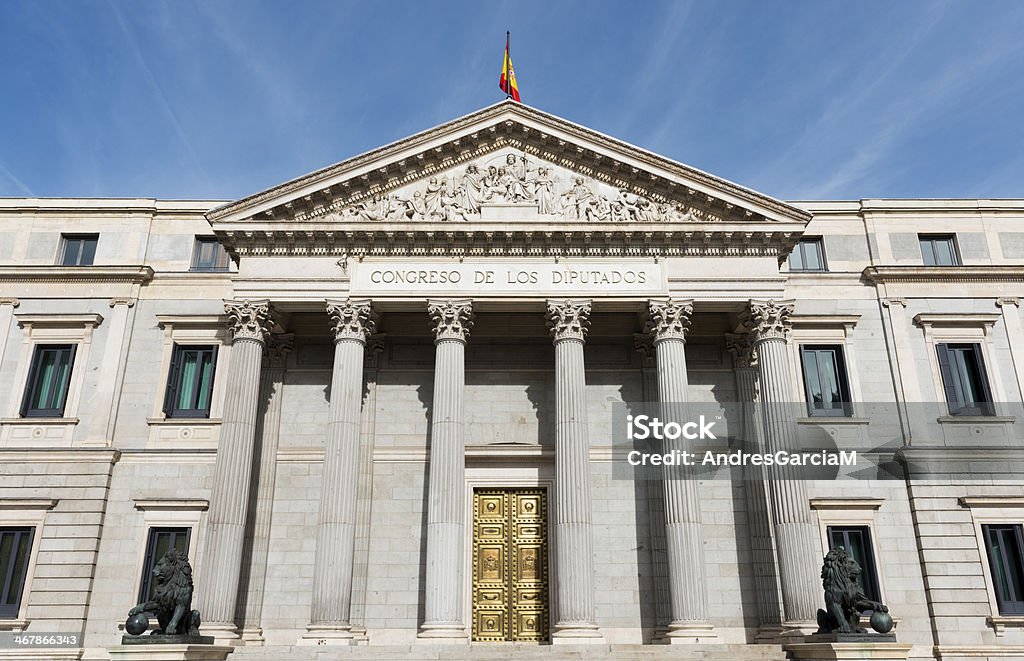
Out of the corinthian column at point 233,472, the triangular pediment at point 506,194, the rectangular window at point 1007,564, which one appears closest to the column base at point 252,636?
the corinthian column at point 233,472

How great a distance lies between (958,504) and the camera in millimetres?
25422

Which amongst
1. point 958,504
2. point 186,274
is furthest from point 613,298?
point 186,274

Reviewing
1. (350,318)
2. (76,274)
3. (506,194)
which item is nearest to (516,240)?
(506,194)

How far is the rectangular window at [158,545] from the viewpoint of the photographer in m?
24.5

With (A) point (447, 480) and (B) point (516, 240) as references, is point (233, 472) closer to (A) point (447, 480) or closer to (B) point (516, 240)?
(A) point (447, 480)

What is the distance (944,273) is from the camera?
28000 mm

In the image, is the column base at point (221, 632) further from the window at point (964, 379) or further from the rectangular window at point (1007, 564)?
the window at point (964, 379)

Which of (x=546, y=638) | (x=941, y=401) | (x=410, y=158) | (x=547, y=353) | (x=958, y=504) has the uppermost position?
(x=410, y=158)

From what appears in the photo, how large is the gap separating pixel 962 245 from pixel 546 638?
19.9 metres

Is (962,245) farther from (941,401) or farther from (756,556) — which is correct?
(756,556)

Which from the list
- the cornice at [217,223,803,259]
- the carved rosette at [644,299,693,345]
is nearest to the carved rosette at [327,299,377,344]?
the cornice at [217,223,803,259]

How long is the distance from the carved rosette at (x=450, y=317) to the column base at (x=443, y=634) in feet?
26.5

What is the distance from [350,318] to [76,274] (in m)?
10.8

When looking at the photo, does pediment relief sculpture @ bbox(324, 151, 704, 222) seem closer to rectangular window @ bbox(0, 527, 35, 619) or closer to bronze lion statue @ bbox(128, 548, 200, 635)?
bronze lion statue @ bbox(128, 548, 200, 635)
